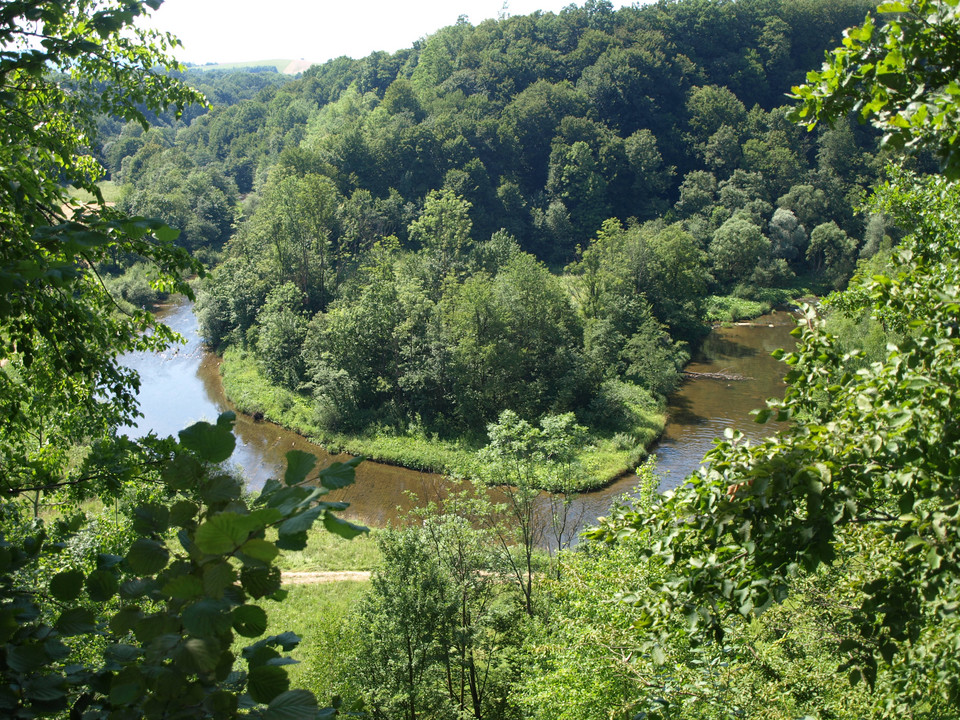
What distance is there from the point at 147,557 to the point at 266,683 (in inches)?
19.8

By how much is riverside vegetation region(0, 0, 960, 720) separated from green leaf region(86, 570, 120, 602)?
0.03ft

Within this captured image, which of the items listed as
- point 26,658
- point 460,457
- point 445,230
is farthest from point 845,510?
point 445,230

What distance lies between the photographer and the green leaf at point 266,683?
176 cm

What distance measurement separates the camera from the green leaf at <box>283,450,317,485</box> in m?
1.82

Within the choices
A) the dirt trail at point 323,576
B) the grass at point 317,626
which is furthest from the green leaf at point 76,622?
the dirt trail at point 323,576

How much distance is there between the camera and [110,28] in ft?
11.9

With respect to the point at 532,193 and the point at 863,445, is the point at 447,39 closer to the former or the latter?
the point at 532,193

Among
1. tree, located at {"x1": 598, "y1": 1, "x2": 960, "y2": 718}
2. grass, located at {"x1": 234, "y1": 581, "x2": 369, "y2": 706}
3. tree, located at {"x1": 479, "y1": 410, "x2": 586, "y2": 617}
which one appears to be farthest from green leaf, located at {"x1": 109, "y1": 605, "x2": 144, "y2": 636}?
tree, located at {"x1": 479, "y1": 410, "x2": 586, "y2": 617}

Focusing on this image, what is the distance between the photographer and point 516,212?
55188 millimetres

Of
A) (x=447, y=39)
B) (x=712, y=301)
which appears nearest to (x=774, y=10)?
(x=447, y=39)

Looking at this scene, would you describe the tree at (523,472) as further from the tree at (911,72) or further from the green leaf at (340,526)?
the green leaf at (340,526)

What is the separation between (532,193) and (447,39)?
96.7 ft

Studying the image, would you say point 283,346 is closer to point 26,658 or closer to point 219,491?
point 26,658

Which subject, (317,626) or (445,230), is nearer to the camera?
(317,626)
